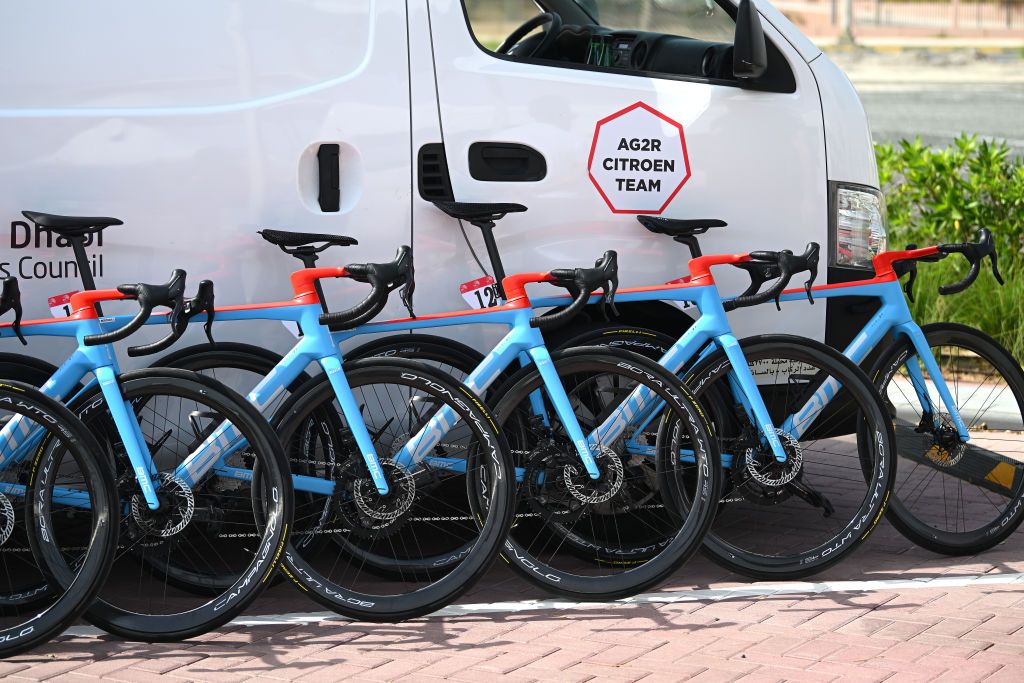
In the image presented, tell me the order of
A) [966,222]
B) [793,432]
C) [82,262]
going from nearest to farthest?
[82,262] → [793,432] → [966,222]

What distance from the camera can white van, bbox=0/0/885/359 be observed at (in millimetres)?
4836

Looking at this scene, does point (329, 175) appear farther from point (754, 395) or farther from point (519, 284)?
point (754, 395)

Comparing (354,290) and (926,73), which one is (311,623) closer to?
(354,290)

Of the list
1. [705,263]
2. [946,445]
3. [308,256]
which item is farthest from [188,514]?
[946,445]

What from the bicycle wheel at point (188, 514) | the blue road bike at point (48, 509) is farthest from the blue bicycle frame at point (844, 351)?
the blue road bike at point (48, 509)

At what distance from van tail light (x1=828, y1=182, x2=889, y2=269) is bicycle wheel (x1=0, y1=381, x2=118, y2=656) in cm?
284

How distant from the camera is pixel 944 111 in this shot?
2106 centimetres

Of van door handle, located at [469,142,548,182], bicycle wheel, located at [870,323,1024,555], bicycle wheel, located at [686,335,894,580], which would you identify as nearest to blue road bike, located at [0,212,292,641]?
van door handle, located at [469,142,548,182]

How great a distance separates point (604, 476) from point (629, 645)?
685 mm

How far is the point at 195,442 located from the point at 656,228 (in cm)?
182

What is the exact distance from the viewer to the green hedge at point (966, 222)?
826 cm

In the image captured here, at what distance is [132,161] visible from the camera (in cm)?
489

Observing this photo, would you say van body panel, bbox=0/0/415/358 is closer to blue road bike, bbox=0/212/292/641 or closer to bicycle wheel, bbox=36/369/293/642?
blue road bike, bbox=0/212/292/641

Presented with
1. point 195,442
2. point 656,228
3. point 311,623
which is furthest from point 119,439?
point 656,228
